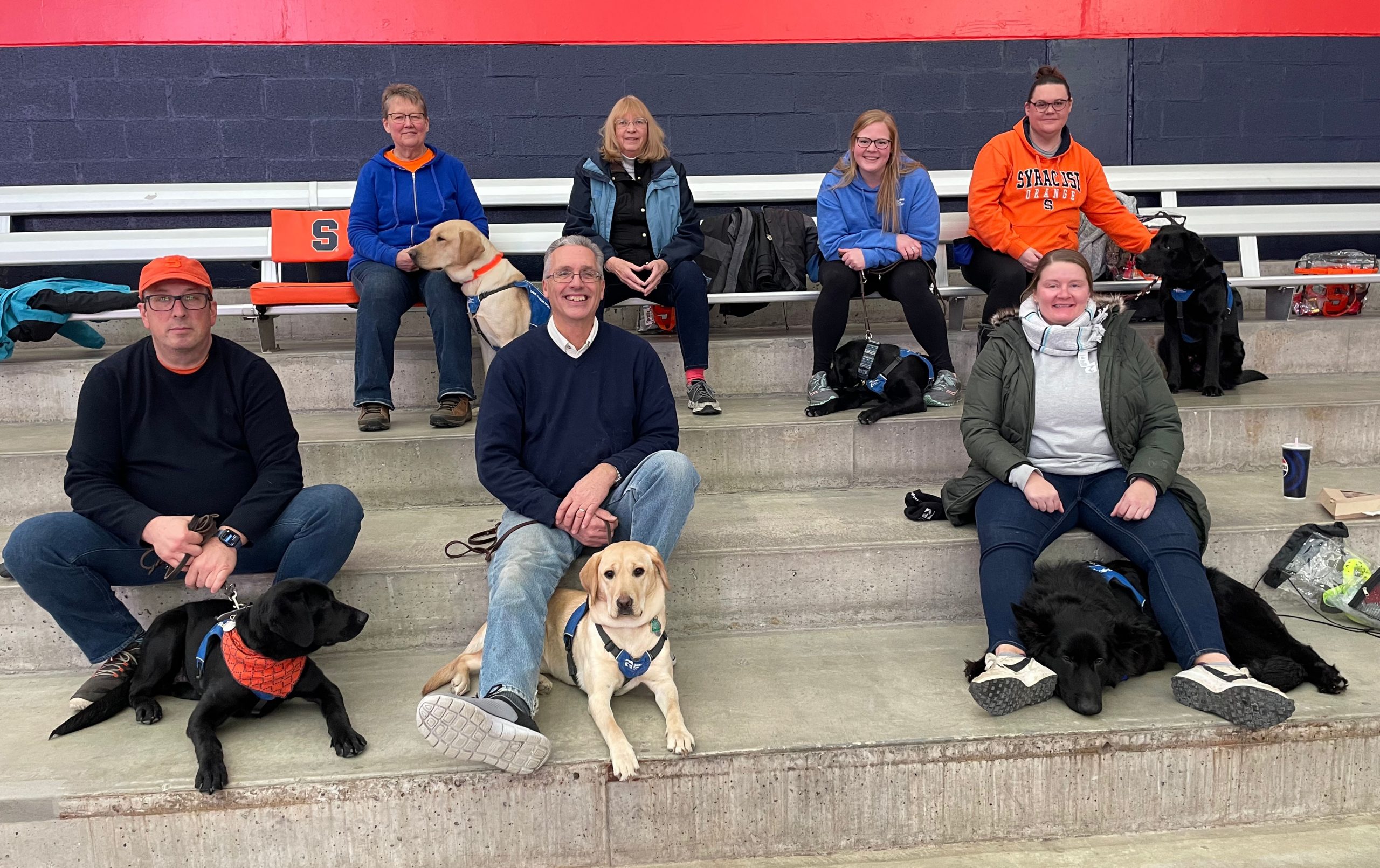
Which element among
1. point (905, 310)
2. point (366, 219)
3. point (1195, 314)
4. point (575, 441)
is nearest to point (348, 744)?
point (575, 441)

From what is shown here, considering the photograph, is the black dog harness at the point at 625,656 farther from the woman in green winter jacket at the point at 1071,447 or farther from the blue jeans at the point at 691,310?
the blue jeans at the point at 691,310

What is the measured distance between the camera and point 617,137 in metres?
3.99

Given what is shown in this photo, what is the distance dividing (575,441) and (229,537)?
0.90 m

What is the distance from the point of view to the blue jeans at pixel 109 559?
233 cm

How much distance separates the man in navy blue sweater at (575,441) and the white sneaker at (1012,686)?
33.6 inches

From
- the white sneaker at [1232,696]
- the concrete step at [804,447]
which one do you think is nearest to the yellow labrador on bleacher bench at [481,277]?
the concrete step at [804,447]

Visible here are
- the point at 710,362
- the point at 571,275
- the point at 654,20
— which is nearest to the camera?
the point at 571,275

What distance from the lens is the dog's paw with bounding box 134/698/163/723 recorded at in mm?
2240

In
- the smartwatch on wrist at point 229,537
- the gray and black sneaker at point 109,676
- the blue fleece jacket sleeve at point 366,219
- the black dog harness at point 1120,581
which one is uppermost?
the blue fleece jacket sleeve at point 366,219

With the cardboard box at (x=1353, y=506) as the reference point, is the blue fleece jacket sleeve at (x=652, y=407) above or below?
above

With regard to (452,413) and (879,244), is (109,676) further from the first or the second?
(879,244)

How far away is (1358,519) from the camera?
2900 millimetres

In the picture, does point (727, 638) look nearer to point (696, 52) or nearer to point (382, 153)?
point (382, 153)

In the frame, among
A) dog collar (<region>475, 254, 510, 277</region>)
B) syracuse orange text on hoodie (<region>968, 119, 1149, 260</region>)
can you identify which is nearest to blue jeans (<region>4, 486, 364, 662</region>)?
dog collar (<region>475, 254, 510, 277</region>)
